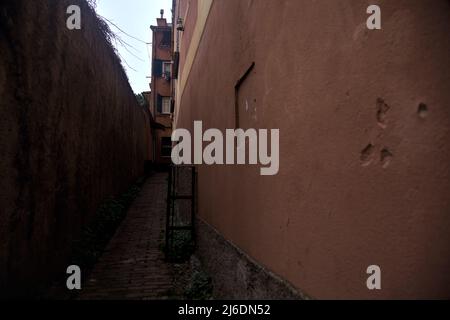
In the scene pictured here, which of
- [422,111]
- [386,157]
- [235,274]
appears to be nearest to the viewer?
[422,111]

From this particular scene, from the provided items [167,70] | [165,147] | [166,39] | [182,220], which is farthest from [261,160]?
[166,39]

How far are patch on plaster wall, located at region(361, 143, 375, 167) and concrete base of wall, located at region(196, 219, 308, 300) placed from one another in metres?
0.90

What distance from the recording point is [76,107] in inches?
187

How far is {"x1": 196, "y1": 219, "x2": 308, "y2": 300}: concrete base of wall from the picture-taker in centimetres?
225

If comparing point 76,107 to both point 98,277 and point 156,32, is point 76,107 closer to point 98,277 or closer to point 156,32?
point 98,277

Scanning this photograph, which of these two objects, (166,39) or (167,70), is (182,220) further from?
(166,39)

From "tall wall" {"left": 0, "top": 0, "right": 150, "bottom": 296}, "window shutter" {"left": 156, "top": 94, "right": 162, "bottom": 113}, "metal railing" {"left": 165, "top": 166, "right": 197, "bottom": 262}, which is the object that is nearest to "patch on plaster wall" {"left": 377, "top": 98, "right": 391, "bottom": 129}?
"tall wall" {"left": 0, "top": 0, "right": 150, "bottom": 296}

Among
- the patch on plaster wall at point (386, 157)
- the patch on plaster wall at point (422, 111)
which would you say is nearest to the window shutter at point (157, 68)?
the patch on plaster wall at point (386, 157)

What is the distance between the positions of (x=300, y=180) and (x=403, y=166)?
2.62 ft

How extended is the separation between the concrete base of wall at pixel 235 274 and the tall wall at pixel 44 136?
1.89m

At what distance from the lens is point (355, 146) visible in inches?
58.3

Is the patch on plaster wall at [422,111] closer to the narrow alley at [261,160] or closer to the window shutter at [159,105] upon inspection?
the narrow alley at [261,160]

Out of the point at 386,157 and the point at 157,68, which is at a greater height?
the point at 157,68

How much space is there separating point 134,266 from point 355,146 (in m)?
4.78
